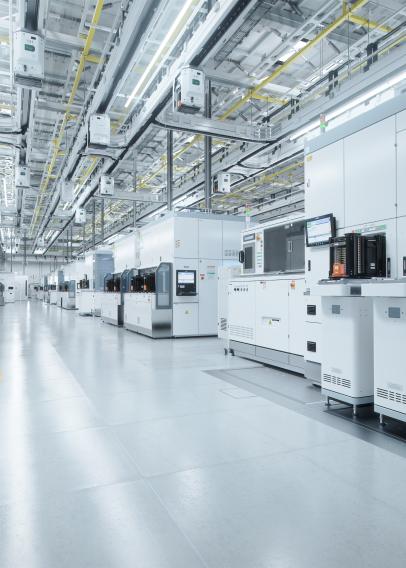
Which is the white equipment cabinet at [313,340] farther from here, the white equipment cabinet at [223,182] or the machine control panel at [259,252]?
the white equipment cabinet at [223,182]

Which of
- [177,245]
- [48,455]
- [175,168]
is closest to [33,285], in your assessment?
[175,168]

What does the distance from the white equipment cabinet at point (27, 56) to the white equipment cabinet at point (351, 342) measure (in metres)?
4.85

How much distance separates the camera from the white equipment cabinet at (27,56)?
526cm

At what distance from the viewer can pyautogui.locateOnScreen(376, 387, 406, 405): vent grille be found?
2.89 m

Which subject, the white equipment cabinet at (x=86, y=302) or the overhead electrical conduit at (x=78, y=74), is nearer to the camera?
the overhead electrical conduit at (x=78, y=74)

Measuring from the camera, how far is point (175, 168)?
12.9m

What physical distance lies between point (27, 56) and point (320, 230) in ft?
14.7

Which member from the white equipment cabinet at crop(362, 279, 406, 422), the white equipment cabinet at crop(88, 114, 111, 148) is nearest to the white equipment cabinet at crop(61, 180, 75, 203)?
the white equipment cabinet at crop(88, 114, 111, 148)

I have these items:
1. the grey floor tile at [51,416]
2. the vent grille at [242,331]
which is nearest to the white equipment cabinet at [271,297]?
the vent grille at [242,331]

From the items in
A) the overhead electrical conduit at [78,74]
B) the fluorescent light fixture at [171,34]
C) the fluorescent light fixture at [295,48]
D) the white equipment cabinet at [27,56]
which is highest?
the fluorescent light fixture at [295,48]

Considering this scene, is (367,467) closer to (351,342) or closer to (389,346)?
(389,346)

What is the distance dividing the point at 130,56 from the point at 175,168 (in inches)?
291

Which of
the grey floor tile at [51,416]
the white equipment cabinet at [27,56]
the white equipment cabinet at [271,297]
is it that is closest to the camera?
the grey floor tile at [51,416]

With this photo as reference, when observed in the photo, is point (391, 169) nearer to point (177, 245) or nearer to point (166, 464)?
point (166, 464)
